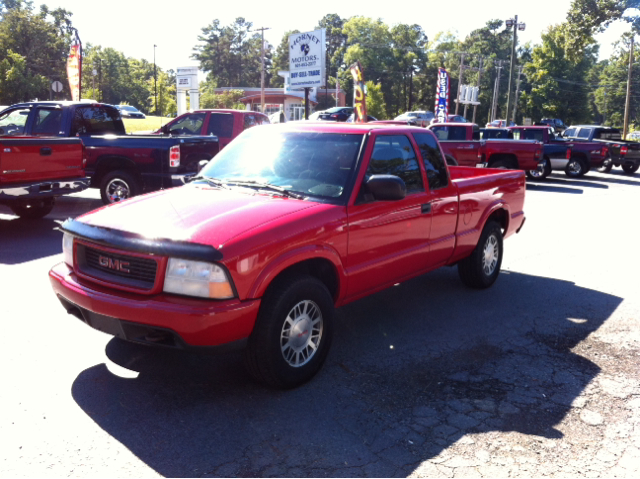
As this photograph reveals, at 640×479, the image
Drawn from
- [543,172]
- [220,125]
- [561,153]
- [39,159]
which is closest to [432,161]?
[39,159]

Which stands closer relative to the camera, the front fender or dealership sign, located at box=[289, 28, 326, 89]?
the front fender

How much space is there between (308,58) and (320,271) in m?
17.4

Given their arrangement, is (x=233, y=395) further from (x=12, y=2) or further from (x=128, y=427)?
(x=12, y=2)

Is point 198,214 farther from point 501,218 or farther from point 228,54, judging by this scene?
point 228,54

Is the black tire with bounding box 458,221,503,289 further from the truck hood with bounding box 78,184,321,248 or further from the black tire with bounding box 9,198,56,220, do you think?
the black tire with bounding box 9,198,56,220

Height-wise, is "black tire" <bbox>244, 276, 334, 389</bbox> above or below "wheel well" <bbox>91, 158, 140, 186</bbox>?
below

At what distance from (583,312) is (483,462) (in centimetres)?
328

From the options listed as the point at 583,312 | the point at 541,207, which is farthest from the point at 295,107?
the point at 583,312

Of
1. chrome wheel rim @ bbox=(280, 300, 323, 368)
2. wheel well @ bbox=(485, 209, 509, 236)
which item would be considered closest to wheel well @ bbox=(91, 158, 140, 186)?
wheel well @ bbox=(485, 209, 509, 236)

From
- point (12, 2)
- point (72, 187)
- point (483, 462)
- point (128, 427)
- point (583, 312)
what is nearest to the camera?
point (483, 462)

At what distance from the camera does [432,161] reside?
5.50 metres

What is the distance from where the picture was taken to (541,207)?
13.6 meters

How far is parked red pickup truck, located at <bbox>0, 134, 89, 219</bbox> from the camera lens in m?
8.49

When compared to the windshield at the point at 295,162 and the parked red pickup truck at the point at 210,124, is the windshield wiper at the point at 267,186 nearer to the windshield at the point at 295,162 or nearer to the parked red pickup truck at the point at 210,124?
the windshield at the point at 295,162
